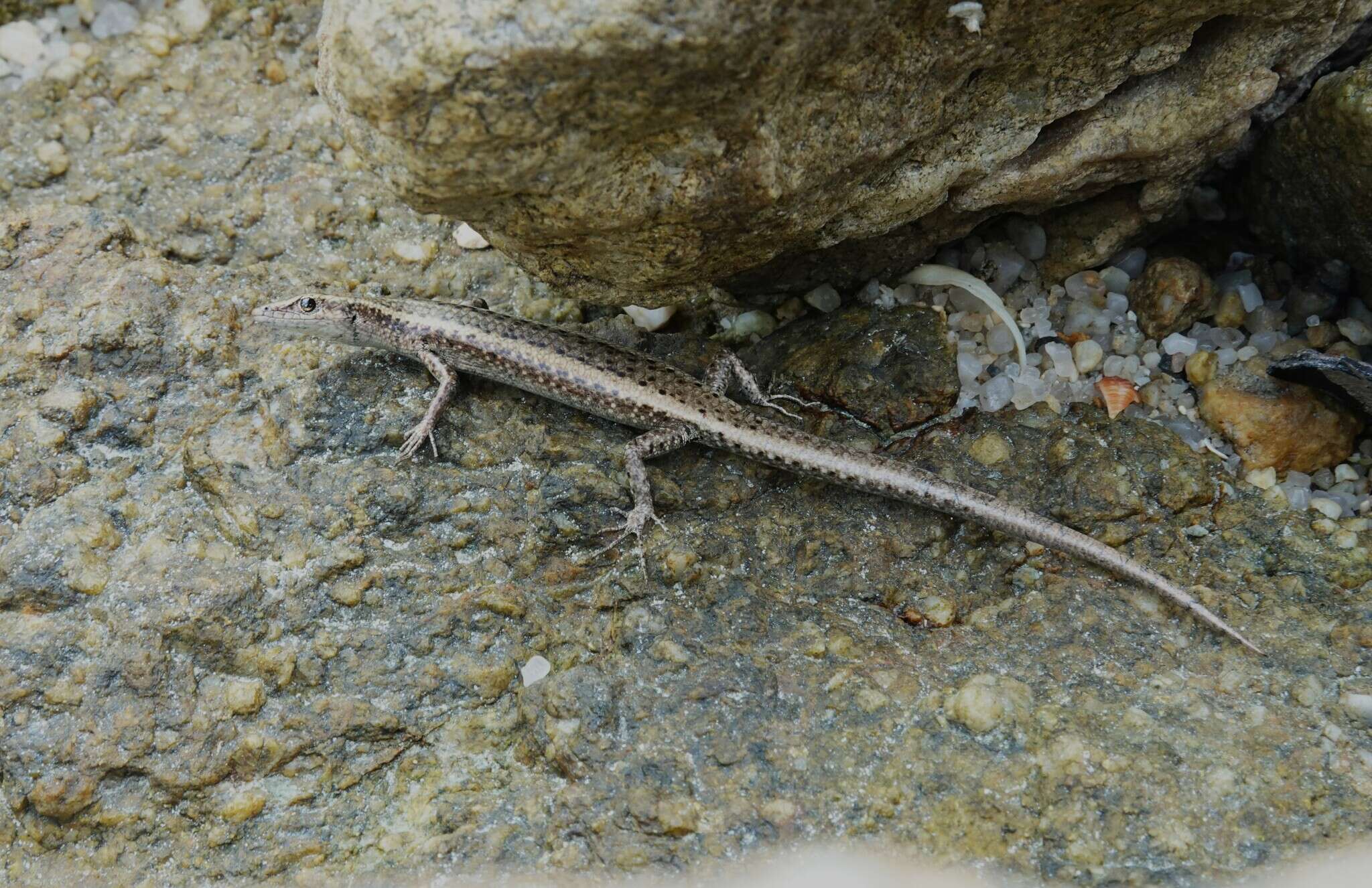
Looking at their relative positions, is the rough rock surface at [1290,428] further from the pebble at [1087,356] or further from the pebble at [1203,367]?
the pebble at [1087,356]

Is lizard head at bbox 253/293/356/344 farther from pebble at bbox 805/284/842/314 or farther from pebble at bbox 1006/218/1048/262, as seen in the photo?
pebble at bbox 1006/218/1048/262

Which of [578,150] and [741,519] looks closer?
[578,150]

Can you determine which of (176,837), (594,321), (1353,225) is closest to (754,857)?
(176,837)

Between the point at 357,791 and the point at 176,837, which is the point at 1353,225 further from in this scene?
the point at 176,837

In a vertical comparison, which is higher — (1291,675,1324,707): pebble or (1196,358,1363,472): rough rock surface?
(1196,358,1363,472): rough rock surface

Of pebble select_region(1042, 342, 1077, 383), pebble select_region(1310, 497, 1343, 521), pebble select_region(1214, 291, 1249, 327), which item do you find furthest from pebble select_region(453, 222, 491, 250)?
pebble select_region(1310, 497, 1343, 521)
